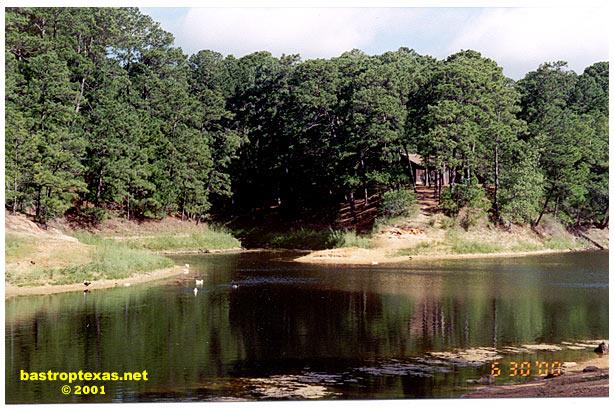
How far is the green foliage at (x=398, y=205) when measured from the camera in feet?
206

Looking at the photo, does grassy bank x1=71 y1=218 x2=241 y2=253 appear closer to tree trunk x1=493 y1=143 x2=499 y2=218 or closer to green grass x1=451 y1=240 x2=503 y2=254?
green grass x1=451 y1=240 x2=503 y2=254

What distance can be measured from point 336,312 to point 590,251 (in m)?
37.6

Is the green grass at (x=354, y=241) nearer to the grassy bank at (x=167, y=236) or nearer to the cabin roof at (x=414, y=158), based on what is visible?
the grassy bank at (x=167, y=236)

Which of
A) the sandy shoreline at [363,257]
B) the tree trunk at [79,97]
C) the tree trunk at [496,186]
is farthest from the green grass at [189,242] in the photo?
the tree trunk at [496,186]

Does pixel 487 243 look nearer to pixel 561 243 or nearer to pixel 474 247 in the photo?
pixel 474 247

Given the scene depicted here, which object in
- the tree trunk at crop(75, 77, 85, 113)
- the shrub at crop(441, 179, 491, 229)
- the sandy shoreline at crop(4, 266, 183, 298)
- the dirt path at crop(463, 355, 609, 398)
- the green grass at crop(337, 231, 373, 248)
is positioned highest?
the tree trunk at crop(75, 77, 85, 113)

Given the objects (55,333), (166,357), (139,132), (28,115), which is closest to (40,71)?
(28,115)

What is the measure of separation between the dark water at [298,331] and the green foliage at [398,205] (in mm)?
19487

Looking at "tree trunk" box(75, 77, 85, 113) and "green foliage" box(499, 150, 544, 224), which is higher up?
"tree trunk" box(75, 77, 85, 113)

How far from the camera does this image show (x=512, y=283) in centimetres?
3997

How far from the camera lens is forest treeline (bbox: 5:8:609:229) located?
59.9 metres

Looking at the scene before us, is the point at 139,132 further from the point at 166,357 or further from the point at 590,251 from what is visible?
the point at 166,357

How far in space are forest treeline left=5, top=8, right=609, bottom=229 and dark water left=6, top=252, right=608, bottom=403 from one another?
21.2 metres
